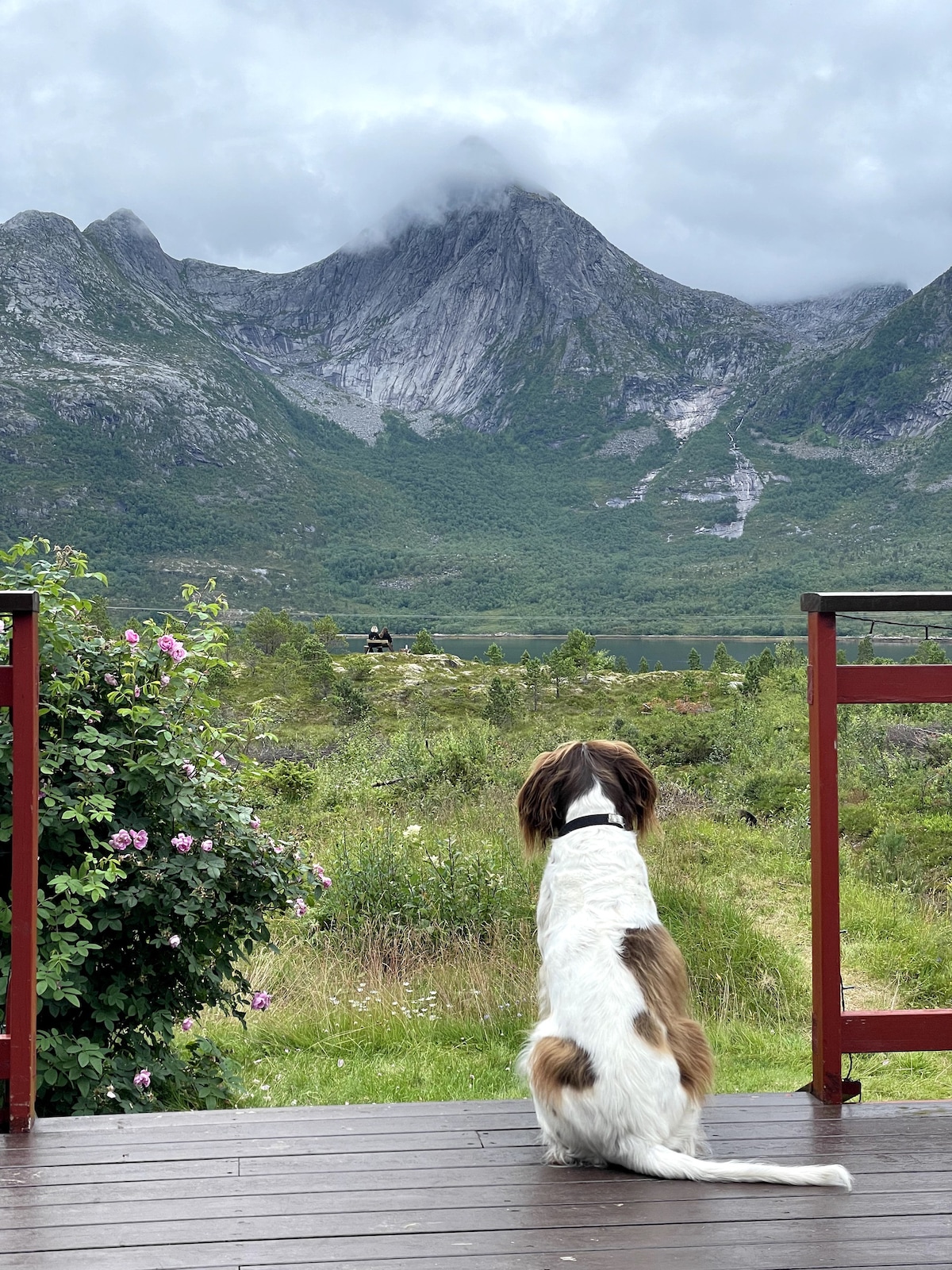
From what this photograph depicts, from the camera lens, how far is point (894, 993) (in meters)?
5.52

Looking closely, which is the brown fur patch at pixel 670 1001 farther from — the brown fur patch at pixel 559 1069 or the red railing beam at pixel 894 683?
the red railing beam at pixel 894 683

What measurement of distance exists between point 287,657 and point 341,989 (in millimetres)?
22587

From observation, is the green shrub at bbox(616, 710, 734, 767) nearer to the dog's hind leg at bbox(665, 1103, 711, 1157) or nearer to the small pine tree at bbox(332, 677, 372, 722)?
the small pine tree at bbox(332, 677, 372, 722)

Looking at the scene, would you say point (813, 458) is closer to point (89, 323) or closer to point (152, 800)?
point (89, 323)

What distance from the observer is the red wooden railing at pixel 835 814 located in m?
2.72

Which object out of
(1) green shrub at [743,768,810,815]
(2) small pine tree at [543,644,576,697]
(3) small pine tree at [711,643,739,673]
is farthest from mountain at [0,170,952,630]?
(1) green shrub at [743,768,810,815]

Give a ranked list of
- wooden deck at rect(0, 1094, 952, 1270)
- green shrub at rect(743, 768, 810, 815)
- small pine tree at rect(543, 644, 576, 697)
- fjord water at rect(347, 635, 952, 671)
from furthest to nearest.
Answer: fjord water at rect(347, 635, 952, 671) → small pine tree at rect(543, 644, 576, 697) → green shrub at rect(743, 768, 810, 815) → wooden deck at rect(0, 1094, 952, 1270)

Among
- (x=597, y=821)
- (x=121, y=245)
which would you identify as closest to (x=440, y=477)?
(x=121, y=245)

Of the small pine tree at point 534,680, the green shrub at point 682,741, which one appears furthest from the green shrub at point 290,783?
the small pine tree at point 534,680

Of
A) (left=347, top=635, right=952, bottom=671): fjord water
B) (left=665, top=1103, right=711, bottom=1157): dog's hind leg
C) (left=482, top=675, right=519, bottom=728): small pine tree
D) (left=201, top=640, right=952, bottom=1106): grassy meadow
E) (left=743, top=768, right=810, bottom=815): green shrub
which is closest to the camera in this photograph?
(left=665, top=1103, right=711, bottom=1157): dog's hind leg

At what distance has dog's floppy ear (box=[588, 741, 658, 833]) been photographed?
8.91 feet

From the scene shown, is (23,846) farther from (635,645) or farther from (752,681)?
(635,645)

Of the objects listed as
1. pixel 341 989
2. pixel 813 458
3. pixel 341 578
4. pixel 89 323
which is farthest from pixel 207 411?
pixel 341 989

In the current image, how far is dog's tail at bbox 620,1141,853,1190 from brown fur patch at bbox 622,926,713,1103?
0.15 meters
